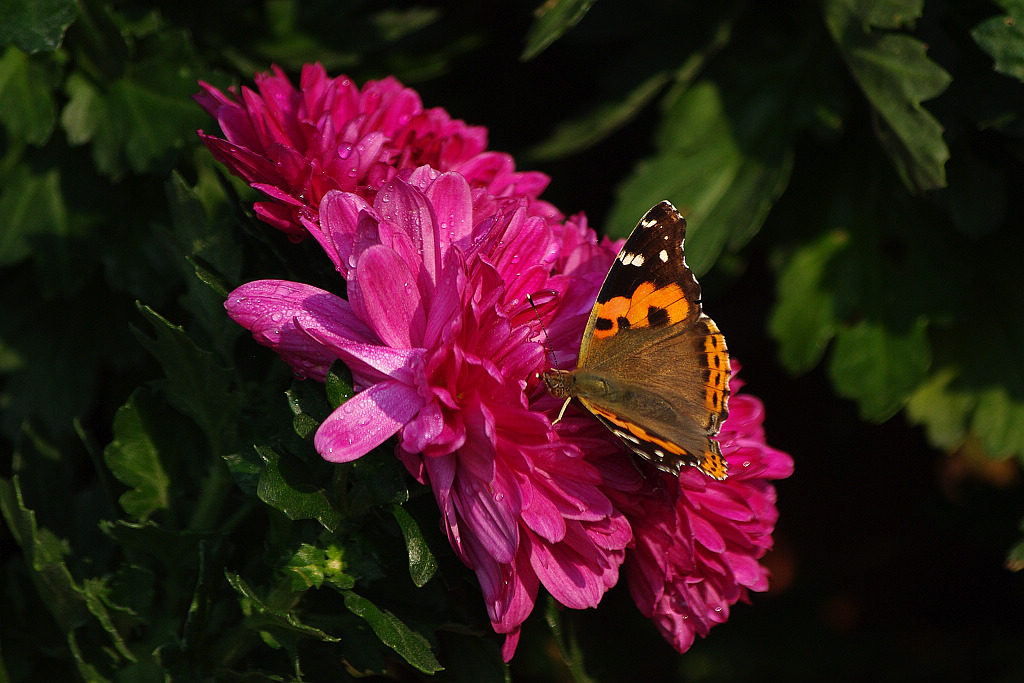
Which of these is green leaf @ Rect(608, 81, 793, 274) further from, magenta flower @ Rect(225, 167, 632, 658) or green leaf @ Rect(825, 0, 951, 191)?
magenta flower @ Rect(225, 167, 632, 658)


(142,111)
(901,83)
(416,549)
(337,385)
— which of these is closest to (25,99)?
(142,111)

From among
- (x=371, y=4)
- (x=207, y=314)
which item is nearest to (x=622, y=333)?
(x=207, y=314)

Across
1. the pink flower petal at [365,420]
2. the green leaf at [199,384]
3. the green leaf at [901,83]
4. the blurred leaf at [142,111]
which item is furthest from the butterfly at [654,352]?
the blurred leaf at [142,111]

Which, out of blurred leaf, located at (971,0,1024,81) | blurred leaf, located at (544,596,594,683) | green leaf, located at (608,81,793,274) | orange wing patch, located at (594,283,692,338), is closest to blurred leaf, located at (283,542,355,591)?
blurred leaf, located at (544,596,594,683)

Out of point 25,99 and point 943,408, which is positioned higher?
point 25,99

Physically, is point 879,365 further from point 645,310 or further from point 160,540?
point 160,540

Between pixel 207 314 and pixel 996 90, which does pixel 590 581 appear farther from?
pixel 996 90
